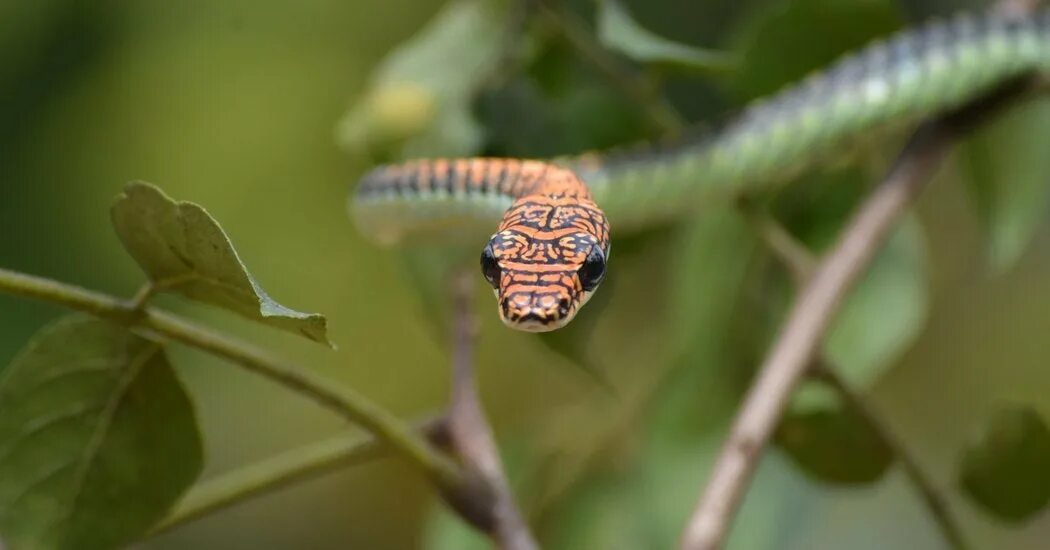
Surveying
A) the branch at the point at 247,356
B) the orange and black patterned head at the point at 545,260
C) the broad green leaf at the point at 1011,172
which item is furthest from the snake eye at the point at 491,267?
the broad green leaf at the point at 1011,172

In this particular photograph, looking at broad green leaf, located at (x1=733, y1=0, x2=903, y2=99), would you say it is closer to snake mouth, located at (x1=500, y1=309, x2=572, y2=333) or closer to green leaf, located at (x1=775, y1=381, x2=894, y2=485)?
green leaf, located at (x1=775, y1=381, x2=894, y2=485)

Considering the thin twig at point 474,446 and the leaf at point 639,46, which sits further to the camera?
the leaf at point 639,46

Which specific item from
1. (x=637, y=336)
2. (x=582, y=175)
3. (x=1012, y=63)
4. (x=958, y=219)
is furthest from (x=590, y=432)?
(x=958, y=219)

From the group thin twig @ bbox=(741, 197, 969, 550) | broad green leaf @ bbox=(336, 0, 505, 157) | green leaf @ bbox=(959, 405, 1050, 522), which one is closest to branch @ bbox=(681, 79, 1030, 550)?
thin twig @ bbox=(741, 197, 969, 550)

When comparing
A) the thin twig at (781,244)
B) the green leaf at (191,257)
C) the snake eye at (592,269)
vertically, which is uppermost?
the green leaf at (191,257)

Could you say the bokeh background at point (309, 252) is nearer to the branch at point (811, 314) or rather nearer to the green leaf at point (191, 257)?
the branch at point (811, 314)

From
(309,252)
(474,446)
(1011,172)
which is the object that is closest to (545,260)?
(474,446)
